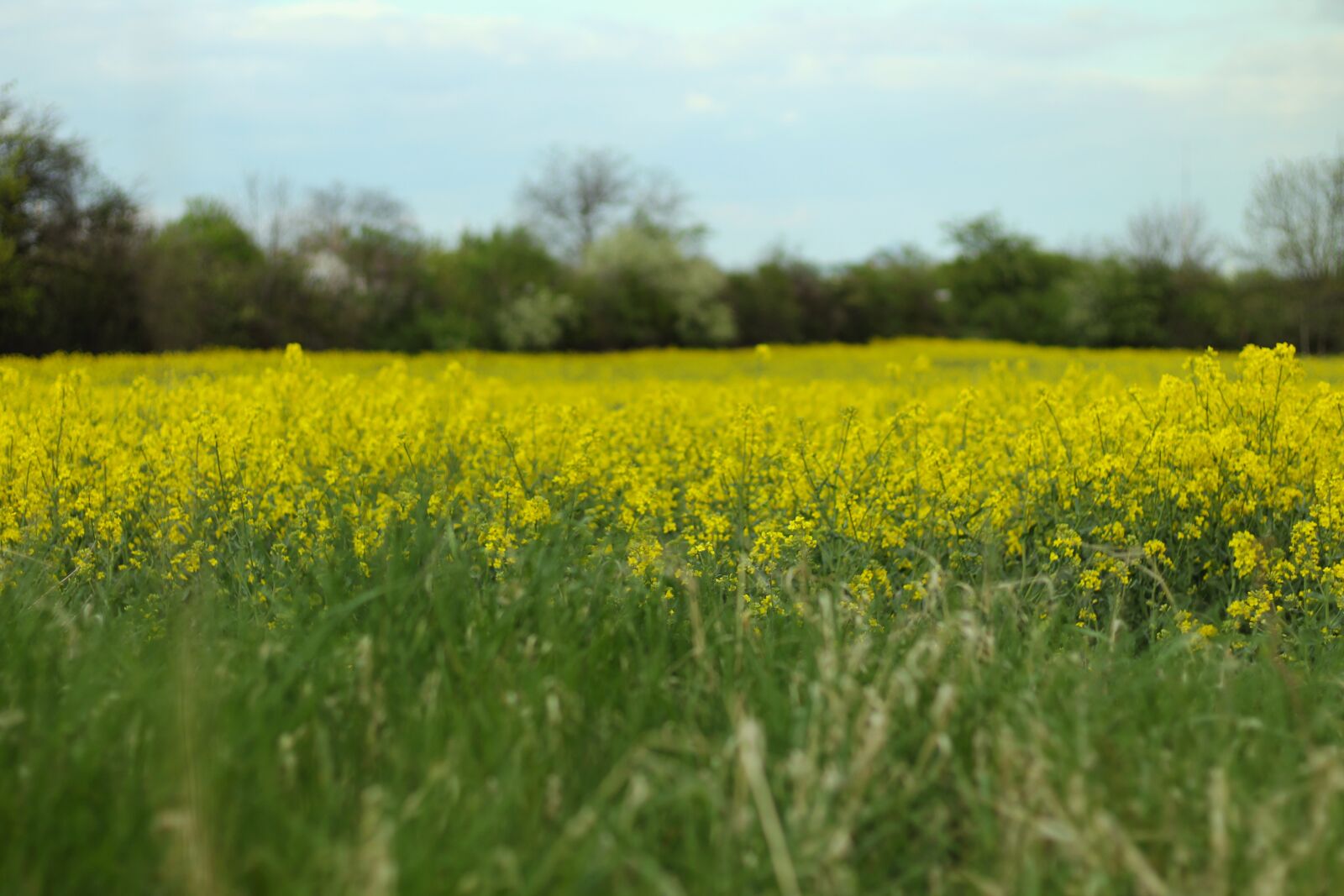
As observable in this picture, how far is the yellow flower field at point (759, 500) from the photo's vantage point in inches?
179

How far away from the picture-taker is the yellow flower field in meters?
4.55

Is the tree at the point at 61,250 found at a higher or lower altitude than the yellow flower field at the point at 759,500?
higher

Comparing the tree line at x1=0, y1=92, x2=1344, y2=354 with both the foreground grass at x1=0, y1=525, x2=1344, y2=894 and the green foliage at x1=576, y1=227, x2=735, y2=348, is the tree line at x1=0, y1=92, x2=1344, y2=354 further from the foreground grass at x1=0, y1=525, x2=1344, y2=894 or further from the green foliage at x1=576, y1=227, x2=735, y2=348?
the foreground grass at x1=0, y1=525, x2=1344, y2=894

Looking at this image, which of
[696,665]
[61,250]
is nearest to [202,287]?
[61,250]

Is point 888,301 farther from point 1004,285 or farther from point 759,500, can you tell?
point 759,500

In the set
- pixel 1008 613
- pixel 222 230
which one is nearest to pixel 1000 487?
pixel 1008 613

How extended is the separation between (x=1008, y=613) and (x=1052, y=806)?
1.37 meters

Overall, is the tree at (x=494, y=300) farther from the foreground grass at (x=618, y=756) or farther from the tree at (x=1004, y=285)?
the foreground grass at (x=618, y=756)

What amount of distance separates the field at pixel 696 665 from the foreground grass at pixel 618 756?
0.04 ft

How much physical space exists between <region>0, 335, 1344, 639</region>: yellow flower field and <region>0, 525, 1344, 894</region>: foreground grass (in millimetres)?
435

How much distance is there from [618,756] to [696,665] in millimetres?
654

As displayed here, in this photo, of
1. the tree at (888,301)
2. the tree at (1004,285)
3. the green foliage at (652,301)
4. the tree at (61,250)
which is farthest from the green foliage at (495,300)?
the tree at (1004,285)

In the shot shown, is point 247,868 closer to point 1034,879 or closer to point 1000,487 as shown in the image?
point 1034,879

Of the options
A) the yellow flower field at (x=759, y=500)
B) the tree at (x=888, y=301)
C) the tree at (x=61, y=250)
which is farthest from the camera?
the tree at (x=888, y=301)
